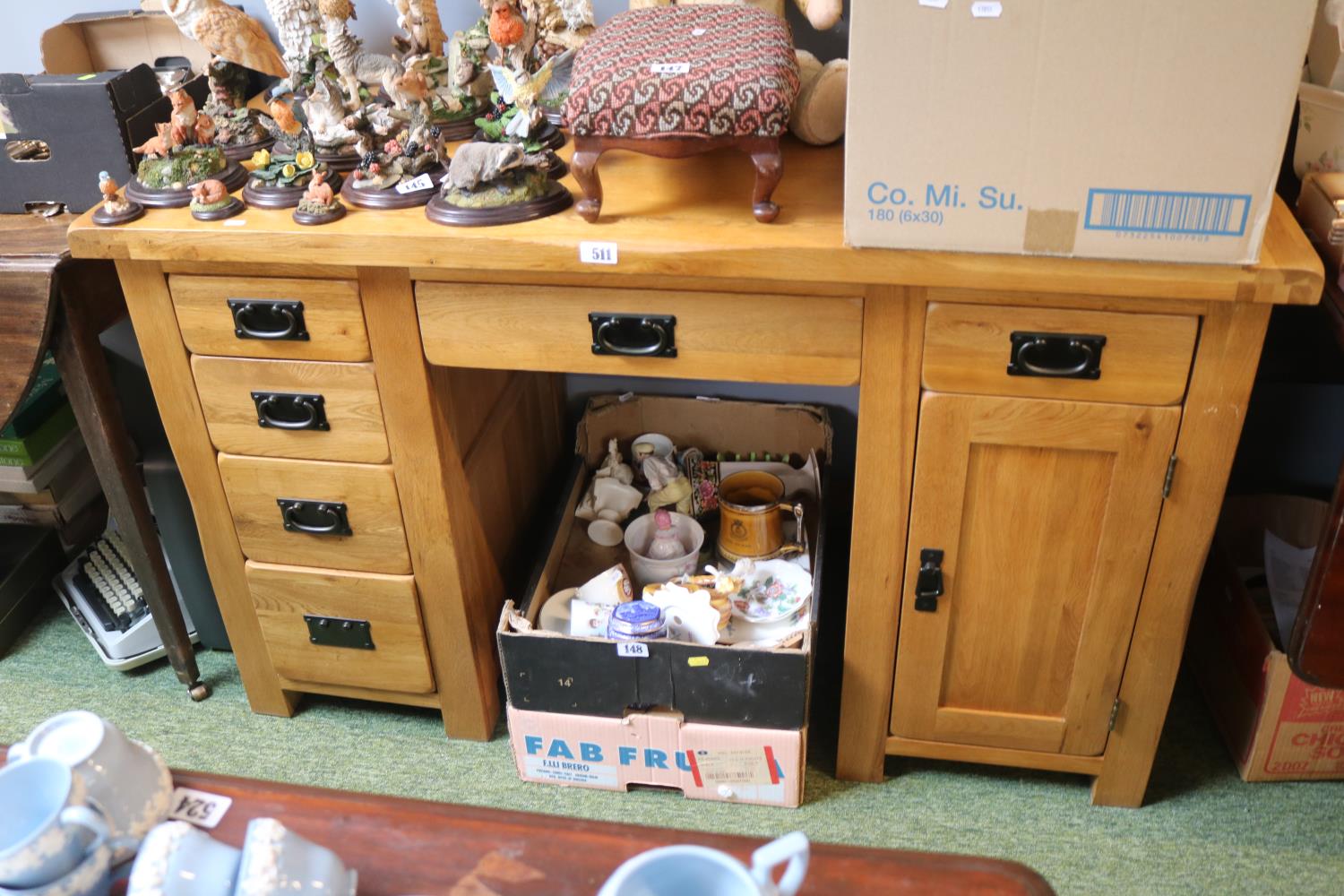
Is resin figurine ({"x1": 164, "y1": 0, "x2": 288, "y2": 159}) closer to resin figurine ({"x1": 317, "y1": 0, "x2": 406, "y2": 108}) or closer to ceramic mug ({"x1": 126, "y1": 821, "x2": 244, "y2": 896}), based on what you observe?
resin figurine ({"x1": 317, "y1": 0, "x2": 406, "y2": 108})

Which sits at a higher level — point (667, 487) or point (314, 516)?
point (314, 516)

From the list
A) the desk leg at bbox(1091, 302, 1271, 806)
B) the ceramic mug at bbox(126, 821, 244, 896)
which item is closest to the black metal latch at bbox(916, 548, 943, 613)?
the desk leg at bbox(1091, 302, 1271, 806)

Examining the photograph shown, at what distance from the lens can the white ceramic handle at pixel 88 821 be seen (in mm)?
799

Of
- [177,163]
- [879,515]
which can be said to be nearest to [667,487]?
[879,515]

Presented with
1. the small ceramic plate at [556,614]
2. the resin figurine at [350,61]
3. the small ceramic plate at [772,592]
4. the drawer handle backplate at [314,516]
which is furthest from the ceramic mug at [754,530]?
the resin figurine at [350,61]

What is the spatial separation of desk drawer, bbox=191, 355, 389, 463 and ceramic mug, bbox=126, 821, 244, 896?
2.58 feet

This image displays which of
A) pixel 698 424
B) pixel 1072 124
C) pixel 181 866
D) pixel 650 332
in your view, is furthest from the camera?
pixel 698 424

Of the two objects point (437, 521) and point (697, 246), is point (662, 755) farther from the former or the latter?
point (697, 246)

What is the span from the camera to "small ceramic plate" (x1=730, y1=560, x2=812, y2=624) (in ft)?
5.56

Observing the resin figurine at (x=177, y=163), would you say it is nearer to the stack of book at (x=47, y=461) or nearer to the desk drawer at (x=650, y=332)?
the desk drawer at (x=650, y=332)

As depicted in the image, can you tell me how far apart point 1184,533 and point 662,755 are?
2.63 feet

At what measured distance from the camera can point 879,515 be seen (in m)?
1.45

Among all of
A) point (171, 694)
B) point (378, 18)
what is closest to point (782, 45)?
point (378, 18)

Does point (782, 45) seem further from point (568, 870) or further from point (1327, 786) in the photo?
point (1327, 786)
